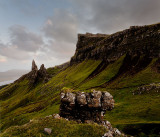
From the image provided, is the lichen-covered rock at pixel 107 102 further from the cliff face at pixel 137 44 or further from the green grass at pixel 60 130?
the cliff face at pixel 137 44

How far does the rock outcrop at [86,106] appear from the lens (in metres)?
30.3

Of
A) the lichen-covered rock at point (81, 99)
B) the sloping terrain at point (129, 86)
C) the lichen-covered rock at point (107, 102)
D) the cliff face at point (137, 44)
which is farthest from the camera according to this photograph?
the cliff face at point (137, 44)

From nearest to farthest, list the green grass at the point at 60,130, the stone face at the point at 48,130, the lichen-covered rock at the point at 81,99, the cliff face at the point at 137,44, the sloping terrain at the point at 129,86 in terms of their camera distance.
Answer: the green grass at the point at 60,130
the stone face at the point at 48,130
the lichen-covered rock at the point at 81,99
the sloping terrain at the point at 129,86
the cliff face at the point at 137,44

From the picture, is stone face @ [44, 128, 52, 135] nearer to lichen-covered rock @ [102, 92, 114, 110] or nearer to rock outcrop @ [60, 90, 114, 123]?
rock outcrop @ [60, 90, 114, 123]

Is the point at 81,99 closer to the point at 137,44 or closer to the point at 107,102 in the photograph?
the point at 107,102

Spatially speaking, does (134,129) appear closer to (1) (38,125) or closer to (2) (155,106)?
(2) (155,106)

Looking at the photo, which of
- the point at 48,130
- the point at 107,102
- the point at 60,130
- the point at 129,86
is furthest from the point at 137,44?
the point at 48,130

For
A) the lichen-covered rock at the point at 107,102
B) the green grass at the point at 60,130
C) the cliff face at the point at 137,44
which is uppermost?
the cliff face at the point at 137,44

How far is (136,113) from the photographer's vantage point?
39.4 metres

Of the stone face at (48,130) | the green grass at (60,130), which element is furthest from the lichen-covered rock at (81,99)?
the stone face at (48,130)

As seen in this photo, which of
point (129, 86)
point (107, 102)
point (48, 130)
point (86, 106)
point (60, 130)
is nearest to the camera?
point (48, 130)

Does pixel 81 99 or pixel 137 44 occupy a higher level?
pixel 137 44

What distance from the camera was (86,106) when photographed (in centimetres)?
3041

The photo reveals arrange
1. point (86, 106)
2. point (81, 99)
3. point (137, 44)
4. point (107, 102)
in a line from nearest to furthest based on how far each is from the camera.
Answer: point (86, 106)
point (81, 99)
point (107, 102)
point (137, 44)
